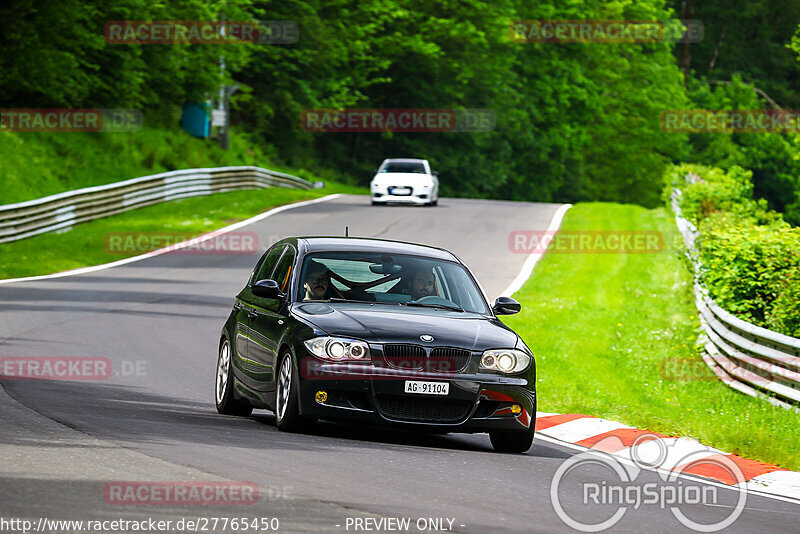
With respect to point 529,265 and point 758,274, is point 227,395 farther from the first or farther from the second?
point 529,265

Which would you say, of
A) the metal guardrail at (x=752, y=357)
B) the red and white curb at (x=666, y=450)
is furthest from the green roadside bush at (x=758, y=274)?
the red and white curb at (x=666, y=450)

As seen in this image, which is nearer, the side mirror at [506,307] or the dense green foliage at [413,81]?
the side mirror at [506,307]

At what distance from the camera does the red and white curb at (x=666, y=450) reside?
9.55 meters

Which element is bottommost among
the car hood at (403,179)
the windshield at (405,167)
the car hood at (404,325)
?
the car hood at (403,179)

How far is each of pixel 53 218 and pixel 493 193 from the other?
144 ft

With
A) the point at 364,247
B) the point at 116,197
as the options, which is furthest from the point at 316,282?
the point at 116,197

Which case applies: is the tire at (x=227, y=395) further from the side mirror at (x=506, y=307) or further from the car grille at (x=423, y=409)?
the side mirror at (x=506, y=307)

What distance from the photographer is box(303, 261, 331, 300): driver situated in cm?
1084

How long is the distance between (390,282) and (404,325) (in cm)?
120

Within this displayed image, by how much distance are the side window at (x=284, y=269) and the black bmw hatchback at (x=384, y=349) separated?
3 centimetres

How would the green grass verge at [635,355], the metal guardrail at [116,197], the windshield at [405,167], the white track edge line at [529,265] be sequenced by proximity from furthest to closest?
the windshield at [405,167], the metal guardrail at [116,197], the white track edge line at [529,265], the green grass verge at [635,355]

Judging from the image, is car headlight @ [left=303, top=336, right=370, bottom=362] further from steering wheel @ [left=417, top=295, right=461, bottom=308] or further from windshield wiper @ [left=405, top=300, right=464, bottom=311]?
steering wheel @ [left=417, top=295, right=461, bottom=308]

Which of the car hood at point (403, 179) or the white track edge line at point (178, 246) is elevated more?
the car hood at point (403, 179)

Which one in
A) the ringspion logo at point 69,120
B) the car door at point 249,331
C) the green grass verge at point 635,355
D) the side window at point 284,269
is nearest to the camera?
the car door at point 249,331
